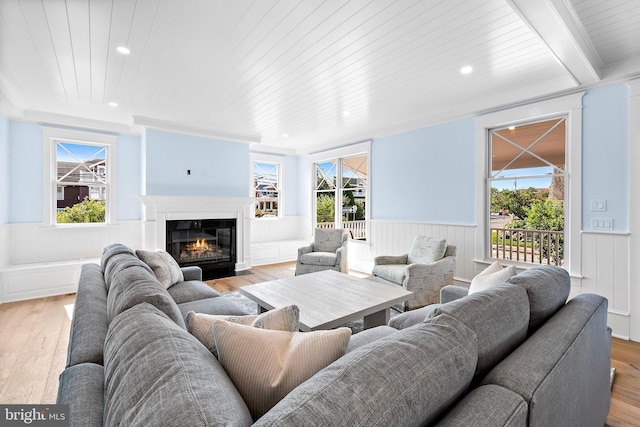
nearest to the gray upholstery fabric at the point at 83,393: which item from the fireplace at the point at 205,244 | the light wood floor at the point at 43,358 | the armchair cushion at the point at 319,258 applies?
the light wood floor at the point at 43,358

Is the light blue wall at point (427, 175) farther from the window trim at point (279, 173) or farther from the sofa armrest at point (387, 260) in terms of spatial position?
the window trim at point (279, 173)

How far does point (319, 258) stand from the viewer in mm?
4516

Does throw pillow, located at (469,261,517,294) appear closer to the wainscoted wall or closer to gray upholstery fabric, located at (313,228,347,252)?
gray upholstery fabric, located at (313,228,347,252)

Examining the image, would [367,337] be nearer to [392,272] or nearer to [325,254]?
[392,272]

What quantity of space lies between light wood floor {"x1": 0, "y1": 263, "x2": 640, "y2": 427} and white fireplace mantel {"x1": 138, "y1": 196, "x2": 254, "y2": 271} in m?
1.30

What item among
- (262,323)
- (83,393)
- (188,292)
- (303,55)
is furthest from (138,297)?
(303,55)

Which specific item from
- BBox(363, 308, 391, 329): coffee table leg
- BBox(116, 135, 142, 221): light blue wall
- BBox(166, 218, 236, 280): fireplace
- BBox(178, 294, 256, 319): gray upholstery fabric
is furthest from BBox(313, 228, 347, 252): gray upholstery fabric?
BBox(116, 135, 142, 221): light blue wall

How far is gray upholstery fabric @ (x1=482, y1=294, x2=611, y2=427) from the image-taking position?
0.86m

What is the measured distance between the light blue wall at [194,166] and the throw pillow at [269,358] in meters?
4.37

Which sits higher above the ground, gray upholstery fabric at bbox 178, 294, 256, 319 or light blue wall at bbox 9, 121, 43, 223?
light blue wall at bbox 9, 121, 43, 223

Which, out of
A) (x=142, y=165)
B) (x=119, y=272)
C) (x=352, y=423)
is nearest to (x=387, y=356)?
(x=352, y=423)

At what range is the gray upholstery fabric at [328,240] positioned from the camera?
489 centimetres

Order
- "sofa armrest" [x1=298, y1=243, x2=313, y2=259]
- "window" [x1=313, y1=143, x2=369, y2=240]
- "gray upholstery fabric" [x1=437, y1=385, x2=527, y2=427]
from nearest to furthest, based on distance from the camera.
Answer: "gray upholstery fabric" [x1=437, y1=385, x2=527, y2=427] → "sofa armrest" [x1=298, y1=243, x2=313, y2=259] → "window" [x1=313, y1=143, x2=369, y2=240]

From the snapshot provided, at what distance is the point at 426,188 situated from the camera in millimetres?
4359
